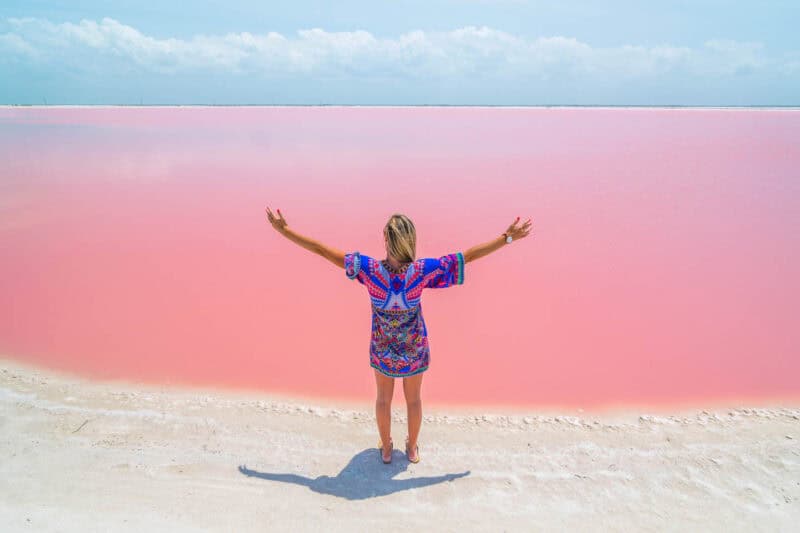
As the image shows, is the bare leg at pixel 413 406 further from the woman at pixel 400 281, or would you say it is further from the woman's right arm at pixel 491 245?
the woman's right arm at pixel 491 245

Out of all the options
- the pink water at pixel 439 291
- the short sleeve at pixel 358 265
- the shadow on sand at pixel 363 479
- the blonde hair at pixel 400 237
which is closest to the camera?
the blonde hair at pixel 400 237

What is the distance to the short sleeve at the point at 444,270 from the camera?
2383mm

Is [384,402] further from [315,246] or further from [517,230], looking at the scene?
[517,230]

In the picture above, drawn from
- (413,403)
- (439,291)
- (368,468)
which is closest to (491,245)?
(413,403)

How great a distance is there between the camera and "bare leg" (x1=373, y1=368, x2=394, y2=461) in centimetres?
262

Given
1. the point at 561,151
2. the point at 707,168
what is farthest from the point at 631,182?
the point at 561,151

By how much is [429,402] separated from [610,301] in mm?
2515

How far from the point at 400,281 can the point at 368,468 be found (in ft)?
3.56

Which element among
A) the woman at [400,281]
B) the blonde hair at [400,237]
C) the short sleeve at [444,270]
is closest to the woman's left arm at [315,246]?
the woman at [400,281]

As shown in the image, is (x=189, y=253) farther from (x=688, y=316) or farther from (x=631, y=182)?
(x=631, y=182)

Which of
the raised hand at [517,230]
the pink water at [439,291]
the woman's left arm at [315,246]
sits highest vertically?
the raised hand at [517,230]

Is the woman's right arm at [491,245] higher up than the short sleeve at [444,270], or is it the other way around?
the woman's right arm at [491,245]

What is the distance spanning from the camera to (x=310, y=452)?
9.62 feet

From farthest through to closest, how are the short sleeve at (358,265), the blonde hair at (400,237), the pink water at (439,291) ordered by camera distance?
the pink water at (439,291) → the short sleeve at (358,265) → the blonde hair at (400,237)
